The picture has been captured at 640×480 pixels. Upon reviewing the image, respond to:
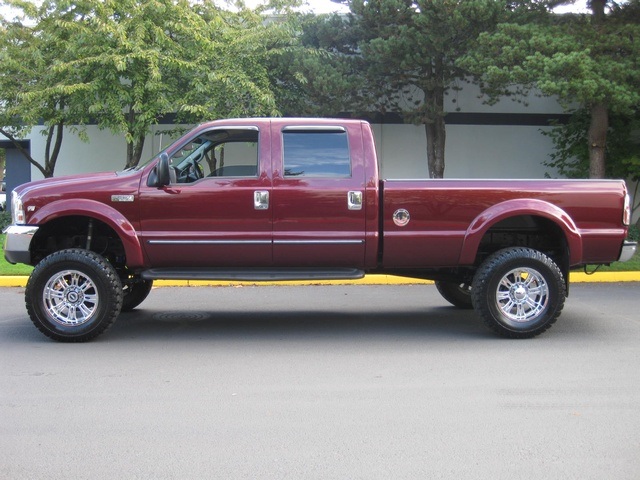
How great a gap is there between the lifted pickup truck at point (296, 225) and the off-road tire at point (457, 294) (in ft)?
5.29

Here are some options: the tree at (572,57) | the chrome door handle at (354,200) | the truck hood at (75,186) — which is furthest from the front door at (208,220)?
the tree at (572,57)

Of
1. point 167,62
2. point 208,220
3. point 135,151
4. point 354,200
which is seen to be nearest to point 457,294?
point 354,200

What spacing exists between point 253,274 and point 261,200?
732mm

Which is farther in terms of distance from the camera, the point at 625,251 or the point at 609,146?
the point at 609,146

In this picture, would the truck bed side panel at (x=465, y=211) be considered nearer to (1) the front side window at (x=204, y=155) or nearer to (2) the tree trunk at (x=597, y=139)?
(1) the front side window at (x=204, y=155)

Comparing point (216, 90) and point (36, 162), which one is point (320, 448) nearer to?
point (216, 90)

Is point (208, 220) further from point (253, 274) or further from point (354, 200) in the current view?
point (354, 200)

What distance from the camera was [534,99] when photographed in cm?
1850

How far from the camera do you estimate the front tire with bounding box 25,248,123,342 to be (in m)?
7.09

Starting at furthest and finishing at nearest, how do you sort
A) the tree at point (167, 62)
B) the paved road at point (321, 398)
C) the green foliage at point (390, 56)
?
the green foliage at point (390, 56) → the tree at point (167, 62) → the paved road at point (321, 398)

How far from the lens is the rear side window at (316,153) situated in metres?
7.38

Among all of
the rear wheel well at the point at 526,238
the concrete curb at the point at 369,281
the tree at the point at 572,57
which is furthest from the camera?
the tree at the point at 572,57

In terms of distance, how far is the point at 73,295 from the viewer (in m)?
7.16

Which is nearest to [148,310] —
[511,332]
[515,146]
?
[511,332]
